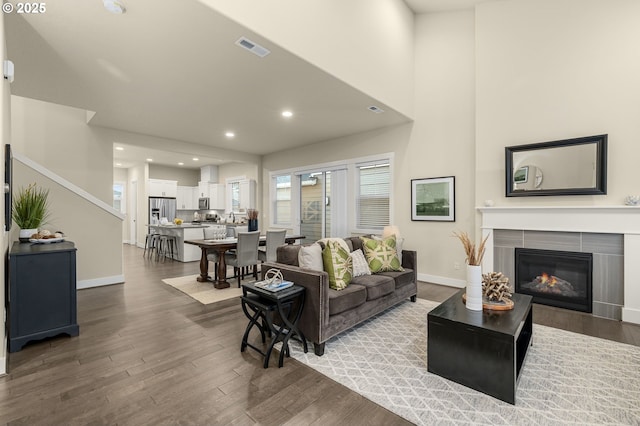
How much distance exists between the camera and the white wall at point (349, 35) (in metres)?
2.69

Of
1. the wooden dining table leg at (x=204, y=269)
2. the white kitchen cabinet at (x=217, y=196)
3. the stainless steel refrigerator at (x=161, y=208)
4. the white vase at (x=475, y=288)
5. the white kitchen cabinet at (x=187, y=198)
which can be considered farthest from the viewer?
the white kitchen cabinet at (x=187, y=198)

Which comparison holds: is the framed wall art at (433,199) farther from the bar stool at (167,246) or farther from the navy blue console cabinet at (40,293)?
the bar stool at (167,246)

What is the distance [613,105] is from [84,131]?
7.67 meters

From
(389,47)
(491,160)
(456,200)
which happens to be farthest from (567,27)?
(456,200)

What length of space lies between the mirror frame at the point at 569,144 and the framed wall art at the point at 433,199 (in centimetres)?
83

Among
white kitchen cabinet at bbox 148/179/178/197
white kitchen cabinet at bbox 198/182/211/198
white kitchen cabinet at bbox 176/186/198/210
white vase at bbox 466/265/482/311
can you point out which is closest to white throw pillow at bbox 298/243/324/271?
white vase at bbox 466/265/482/311

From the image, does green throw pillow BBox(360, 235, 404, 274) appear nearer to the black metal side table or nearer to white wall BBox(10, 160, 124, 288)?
the black metal side table

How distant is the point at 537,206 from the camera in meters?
3.90

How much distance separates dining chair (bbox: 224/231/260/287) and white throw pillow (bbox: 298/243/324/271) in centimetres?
204

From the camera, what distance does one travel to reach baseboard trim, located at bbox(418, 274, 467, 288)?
4.66 metres

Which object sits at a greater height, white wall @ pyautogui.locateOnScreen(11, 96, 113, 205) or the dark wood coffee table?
white wall @ pyautogui.locateOnScreen(11, 96, 113, 205)

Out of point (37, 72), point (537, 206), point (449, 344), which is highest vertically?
point (37, 72)

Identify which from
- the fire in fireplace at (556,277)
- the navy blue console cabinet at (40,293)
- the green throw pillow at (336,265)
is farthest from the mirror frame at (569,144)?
the navy blue console cabinet at (40,293)

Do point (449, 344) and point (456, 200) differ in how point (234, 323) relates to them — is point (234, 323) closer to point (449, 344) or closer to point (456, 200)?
point (449, 344)
